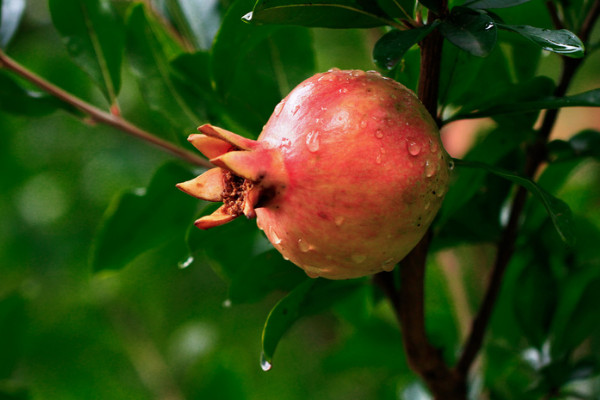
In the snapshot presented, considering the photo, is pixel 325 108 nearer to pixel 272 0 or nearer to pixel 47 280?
pixel 272 0

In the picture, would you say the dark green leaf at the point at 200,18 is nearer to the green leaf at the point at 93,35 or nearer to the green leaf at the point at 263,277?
the green leaf at the point at 93,35

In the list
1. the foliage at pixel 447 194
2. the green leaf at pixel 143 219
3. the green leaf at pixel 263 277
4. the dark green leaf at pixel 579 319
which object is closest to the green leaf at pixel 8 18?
the foliage at pixel 447 194

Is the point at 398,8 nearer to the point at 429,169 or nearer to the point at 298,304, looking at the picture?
the point at 429,169

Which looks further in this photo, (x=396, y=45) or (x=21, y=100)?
(x=21, y=100)

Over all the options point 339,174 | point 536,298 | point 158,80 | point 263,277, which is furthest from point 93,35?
point 536,298

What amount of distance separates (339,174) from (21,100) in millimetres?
498

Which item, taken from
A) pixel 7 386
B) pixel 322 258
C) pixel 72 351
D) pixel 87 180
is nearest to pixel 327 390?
pixel 72 351

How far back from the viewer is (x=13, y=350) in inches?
39.9

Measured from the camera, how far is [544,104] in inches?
19.7

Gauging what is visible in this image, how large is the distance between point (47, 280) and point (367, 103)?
134 centimetres

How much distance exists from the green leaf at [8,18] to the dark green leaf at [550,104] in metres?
0.57

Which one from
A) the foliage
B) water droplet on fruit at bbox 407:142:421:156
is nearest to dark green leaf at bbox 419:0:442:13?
the foliage

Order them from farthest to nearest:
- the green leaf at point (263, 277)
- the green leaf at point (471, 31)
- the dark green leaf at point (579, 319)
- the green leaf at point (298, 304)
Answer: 1. the dark green leaf at point (579, 319)
2. the green leaf at point (263, 277)
3. the green leaf at point (298, 304)
4. the green leaf at point (471, 31)

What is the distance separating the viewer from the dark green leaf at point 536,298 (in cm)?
77
